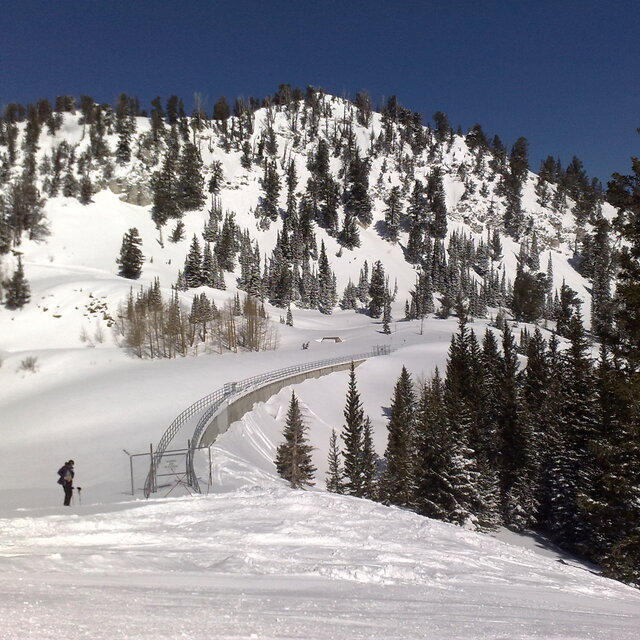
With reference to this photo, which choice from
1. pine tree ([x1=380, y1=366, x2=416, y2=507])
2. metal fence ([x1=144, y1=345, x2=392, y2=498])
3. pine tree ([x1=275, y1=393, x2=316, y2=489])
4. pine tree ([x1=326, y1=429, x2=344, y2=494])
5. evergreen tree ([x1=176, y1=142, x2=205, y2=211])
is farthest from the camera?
evergreen tree ([x1=176, y1=142, x2=205, y2=211])

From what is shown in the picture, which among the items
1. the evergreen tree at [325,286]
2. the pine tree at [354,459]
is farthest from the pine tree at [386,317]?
the pine tree at [354,459]

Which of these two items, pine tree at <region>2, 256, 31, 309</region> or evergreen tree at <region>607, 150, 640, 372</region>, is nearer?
evergreen tree at <region>607, 150, 640, 372</region>

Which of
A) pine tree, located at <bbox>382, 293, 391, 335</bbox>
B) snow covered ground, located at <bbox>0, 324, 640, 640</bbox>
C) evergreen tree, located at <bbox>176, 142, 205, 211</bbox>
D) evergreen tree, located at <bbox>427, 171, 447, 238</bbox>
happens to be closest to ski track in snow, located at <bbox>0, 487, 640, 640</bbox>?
snow covered ground, located at <bbox>0, 324, 640, 640</bbox>

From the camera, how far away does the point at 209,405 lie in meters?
32.6

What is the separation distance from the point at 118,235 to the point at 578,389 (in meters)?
103

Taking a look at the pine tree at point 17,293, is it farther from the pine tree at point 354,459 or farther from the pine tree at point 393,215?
the pine tree at point 393,215

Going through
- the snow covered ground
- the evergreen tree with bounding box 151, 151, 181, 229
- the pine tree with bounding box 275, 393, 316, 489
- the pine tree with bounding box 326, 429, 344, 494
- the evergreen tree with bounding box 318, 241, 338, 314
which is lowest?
the pine tree with bounding box 326, 429, 344, 494

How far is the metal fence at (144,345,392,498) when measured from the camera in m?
16.9

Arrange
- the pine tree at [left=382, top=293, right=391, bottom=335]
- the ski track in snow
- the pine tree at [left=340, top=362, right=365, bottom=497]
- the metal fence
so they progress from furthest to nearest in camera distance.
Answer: the pine tree at [left=382, top=293, right=391, bottom=335] < the pine tree at [left=340, top=362, right=365, bottom=497] < the metal fence < the ski track in snow

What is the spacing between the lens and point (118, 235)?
111062mm

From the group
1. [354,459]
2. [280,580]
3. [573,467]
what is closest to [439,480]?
[573,467]

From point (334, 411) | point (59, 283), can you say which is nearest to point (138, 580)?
point (334, 411)

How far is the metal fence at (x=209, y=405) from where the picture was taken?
16.9 meters

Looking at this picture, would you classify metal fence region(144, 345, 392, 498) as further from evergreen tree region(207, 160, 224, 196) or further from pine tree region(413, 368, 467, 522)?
evergreen tree region(207, 160, 224, 196)
